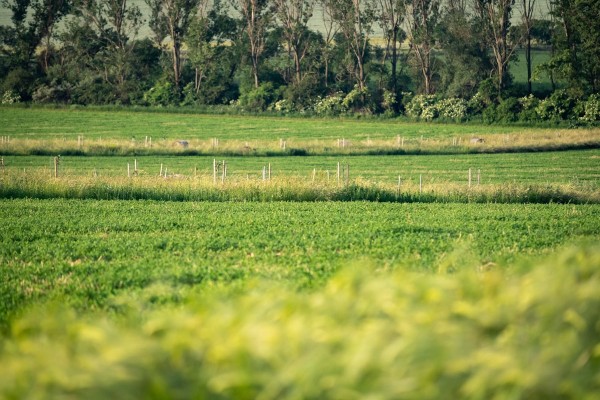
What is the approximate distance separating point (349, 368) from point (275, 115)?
8845 centimetres

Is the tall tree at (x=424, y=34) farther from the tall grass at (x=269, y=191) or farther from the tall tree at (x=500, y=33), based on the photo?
the tall grass at (x=269, y=191)

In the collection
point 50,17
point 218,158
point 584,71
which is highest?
point 50,17

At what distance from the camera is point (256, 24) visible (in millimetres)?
101125

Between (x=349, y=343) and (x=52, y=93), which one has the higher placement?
(x=52, y=93)

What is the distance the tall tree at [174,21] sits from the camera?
100 meters

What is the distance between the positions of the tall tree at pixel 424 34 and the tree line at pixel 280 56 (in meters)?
0.15

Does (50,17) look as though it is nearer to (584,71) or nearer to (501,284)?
(584,71)

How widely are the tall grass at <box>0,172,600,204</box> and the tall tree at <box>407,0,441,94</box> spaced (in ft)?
220

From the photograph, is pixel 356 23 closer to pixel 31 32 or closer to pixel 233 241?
pixel 31 32

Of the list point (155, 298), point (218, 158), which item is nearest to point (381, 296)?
point (155, 298)

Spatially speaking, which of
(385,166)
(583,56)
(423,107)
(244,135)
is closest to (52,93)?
(244,135)

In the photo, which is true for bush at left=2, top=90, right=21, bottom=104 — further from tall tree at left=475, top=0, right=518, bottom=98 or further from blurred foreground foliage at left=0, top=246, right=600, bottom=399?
blurred foreground foliage at left=0, top=246, right=600, bottom=399

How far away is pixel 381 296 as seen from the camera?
4.43 metres

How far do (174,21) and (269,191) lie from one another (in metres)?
79.8
